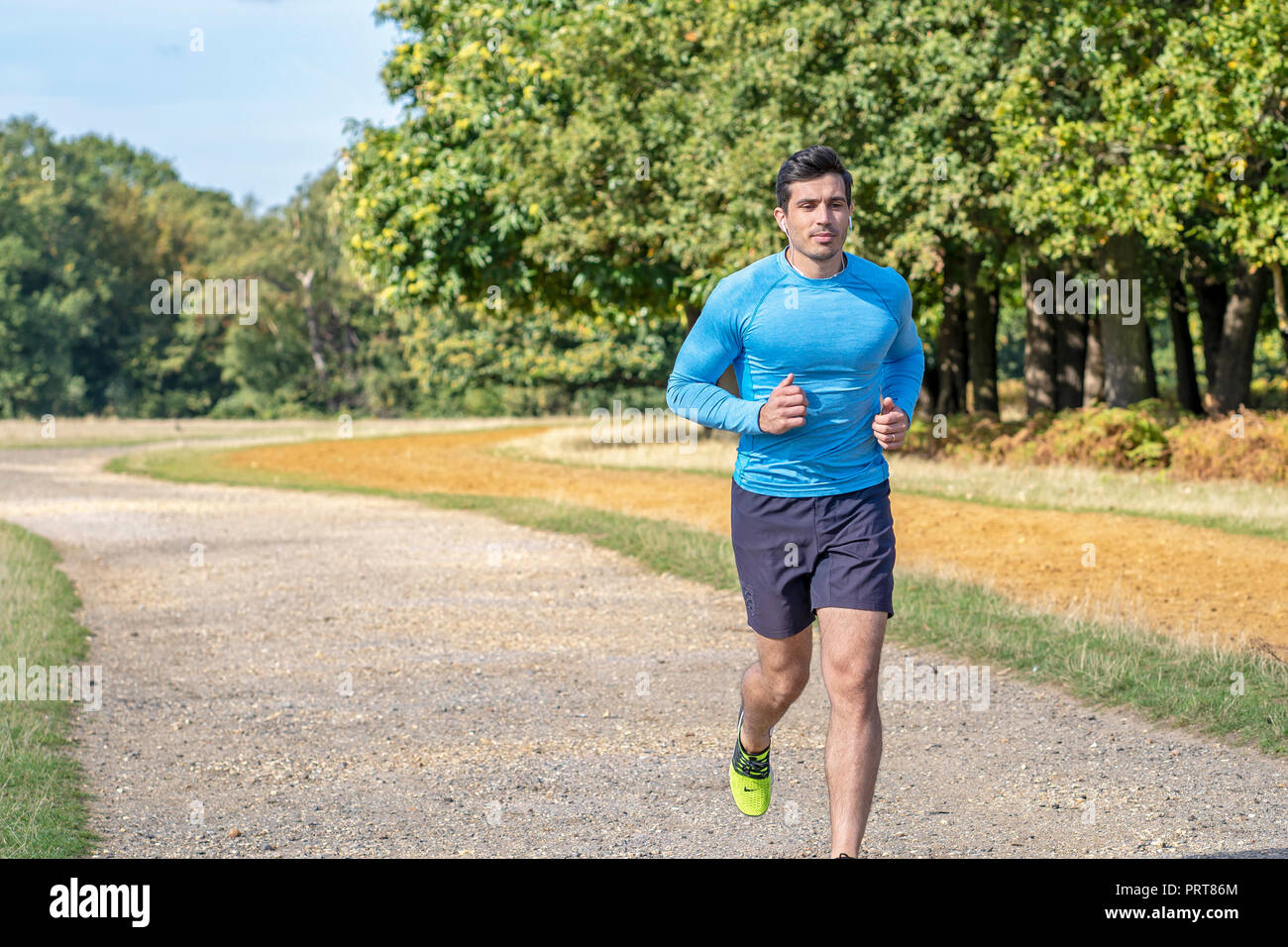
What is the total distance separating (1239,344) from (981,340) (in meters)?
5.71

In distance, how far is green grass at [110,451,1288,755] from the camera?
6875 millimetres

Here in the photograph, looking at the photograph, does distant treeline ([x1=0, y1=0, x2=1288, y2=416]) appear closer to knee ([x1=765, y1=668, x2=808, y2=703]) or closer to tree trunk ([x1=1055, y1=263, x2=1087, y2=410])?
tree trunk ([x1=1055, y1=263, x2=1087, y2=410])

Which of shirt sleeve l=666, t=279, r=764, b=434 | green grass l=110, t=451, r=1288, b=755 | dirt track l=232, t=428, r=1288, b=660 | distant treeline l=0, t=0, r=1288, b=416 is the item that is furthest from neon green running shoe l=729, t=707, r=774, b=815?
distant treeline l=0, t=0, r=1288, b=416

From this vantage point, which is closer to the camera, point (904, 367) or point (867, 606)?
point (867, 606)

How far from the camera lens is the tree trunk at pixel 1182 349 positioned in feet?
89.4

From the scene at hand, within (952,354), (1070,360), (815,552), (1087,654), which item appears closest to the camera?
(815,552)

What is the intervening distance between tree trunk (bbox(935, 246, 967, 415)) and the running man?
939 inches

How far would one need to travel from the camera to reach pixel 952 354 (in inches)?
1128

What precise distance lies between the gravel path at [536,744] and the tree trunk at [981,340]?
15773 millimetres

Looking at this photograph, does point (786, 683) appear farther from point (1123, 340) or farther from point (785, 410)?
point (1123, 340)

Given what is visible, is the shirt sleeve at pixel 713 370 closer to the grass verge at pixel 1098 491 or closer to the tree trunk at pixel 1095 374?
the grass verge at pixel 1098 491

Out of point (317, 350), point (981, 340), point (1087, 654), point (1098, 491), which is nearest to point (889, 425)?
point (1087, 654)

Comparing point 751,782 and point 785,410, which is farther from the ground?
point 785,410

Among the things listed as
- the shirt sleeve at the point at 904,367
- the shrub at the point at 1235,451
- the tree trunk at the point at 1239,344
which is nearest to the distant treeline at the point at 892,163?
the tree trunk at the point at 1239,344
